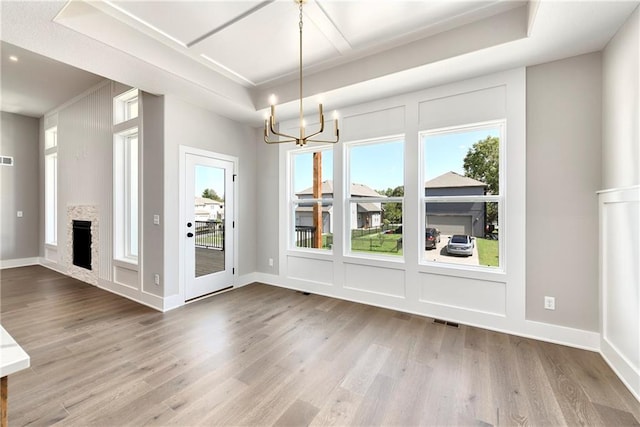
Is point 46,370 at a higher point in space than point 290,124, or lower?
lower

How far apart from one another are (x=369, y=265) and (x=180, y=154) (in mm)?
3019

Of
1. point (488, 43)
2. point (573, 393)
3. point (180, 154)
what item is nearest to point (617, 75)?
point (488, 43)

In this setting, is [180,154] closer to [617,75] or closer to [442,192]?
[442,192]

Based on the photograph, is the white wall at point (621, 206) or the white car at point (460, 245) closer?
the white wall at point (621, 206)

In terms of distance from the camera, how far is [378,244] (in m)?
3.84

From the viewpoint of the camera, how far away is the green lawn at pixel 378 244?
3694 millimetres

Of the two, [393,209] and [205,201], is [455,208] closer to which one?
[393,209]

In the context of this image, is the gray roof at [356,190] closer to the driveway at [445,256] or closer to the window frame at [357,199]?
the window frame at [357,199]

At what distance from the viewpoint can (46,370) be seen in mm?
2209

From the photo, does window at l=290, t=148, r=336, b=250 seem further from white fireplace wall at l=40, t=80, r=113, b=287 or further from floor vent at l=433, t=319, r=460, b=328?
white fireplace wall at l=40, t=80, r=113, b=287

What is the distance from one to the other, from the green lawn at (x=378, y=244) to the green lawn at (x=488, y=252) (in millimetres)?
919

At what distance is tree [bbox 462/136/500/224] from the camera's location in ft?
10.1

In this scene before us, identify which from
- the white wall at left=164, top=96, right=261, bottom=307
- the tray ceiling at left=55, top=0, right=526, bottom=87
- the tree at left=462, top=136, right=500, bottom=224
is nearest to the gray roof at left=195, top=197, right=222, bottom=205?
the white wall at left=164, top=96, right=261, bottom=307

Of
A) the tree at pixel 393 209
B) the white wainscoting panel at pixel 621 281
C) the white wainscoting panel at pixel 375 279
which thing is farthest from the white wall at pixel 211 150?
the white wainscoting panel at pixel 621 281
